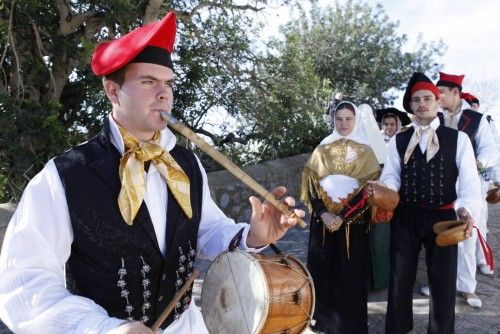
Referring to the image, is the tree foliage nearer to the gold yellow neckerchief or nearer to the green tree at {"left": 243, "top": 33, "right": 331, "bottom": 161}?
the green tree at {"left": 243, "top": 33, "right": 331, "bottom": 161}

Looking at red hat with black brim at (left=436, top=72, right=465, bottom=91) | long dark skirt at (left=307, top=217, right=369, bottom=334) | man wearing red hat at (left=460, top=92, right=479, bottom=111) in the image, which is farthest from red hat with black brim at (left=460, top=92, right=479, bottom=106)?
long dark skirt at (left=307, top=217, right=369, bottom=334)

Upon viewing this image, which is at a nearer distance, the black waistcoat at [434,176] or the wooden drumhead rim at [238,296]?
the wooden drumhead rim at [238,296]

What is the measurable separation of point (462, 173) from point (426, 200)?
31 cm

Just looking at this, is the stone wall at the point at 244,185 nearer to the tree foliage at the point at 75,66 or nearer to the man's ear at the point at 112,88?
the tree foliage at the point at 75,66

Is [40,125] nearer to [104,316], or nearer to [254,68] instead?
[254,68]

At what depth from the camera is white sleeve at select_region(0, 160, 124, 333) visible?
4.76 ft

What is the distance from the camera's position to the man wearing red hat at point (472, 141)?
4691 mm

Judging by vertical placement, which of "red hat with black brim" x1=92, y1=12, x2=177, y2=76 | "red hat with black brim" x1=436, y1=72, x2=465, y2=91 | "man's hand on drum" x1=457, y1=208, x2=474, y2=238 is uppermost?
"red hat with black brim" x1=436, y1=72, x2=465, y2=91

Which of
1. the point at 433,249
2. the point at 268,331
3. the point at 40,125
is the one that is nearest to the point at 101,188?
the point at 268,331

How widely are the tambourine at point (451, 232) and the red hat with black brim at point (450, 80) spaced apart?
7.31 ft

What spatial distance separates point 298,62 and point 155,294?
6.69 meters

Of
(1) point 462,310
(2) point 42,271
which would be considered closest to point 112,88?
(2) point 42,271

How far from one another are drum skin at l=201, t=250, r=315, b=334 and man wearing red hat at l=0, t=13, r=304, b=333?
15cm

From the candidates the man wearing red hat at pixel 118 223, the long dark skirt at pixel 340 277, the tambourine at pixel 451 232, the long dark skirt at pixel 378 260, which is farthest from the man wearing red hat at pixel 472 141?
the man wearing red hat at pixel 118 223
